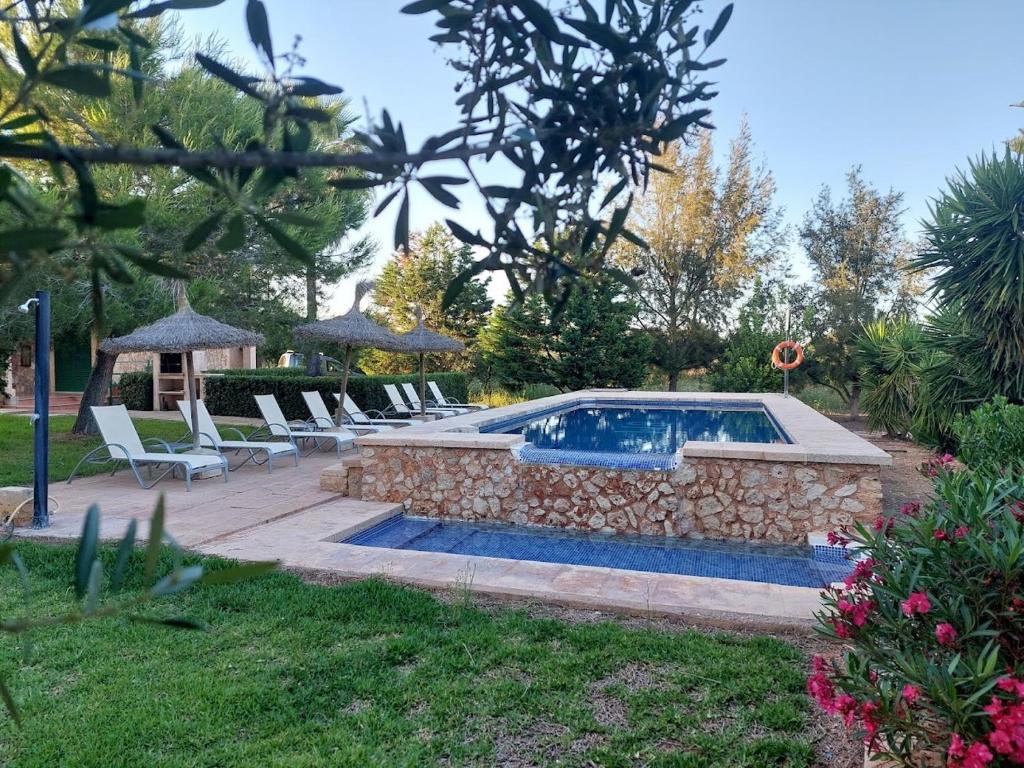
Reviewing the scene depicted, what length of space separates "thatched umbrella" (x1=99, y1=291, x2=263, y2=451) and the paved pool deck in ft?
5.50

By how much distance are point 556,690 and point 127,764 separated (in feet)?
5.84

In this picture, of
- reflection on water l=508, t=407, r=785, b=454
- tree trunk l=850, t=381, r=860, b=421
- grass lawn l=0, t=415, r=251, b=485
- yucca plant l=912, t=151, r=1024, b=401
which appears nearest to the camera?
yucca plant l=912, t=151, r=1024, b=401

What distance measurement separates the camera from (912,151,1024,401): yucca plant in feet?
28.9

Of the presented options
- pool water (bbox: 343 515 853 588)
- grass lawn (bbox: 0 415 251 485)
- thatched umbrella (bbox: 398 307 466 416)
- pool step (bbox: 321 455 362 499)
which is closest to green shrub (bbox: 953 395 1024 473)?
pool water (bbox: 343 515 853 588)

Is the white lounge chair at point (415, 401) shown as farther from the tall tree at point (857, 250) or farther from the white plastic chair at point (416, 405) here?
the tall tree at point (857, 250)

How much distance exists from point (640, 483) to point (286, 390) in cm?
1129

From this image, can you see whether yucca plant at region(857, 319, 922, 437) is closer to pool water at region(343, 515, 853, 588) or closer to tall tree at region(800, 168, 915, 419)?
pool water at region(343, 515, 853, 588)

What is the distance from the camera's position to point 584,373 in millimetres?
21094

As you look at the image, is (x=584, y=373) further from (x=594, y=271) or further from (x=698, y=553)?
(x=594, y=271)

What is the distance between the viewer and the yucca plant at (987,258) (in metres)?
8.81

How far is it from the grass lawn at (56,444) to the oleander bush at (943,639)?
923cm

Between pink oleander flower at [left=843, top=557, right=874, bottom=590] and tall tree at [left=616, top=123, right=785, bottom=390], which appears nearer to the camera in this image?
pink oleander flower at [left=843, top=557, right=874, bottom=590]

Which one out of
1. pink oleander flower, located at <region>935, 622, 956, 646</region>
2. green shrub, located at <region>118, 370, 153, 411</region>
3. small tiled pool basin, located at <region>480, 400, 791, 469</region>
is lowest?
small tiled pool basin, located at <region>480, 400, 791, 469</region>

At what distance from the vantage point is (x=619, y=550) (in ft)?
22.2
